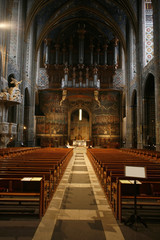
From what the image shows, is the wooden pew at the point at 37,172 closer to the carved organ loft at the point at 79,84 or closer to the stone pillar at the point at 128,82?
the stone pillar at the point at 128,82

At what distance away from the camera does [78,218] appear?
3.68m

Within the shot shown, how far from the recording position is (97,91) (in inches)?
964

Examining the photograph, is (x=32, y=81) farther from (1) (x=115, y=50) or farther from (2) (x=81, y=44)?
(1) (x=115, y=50)

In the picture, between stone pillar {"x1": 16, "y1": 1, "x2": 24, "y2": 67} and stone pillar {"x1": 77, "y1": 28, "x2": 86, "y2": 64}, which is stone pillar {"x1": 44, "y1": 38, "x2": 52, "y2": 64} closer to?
stone pillar {"x1": 77, "y1": 28, "x2": 86, "y2": 64}

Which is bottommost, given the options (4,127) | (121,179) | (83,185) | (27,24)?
(83,185)

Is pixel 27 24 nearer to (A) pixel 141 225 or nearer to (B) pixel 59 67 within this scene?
(B) pixel 59 67

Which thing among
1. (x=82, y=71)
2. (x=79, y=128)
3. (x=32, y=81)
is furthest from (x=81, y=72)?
(x=79, y=128)

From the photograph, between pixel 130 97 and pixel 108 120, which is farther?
pixel 108 120

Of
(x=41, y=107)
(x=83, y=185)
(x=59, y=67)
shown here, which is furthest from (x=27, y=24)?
(x=83, y=185)

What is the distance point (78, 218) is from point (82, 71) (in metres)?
23.5

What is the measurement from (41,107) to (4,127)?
43.5ft

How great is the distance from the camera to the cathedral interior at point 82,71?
66.4 feet

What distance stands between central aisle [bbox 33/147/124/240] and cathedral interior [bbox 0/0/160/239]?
1432 centimetres

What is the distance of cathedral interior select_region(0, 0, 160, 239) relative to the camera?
20234mm
